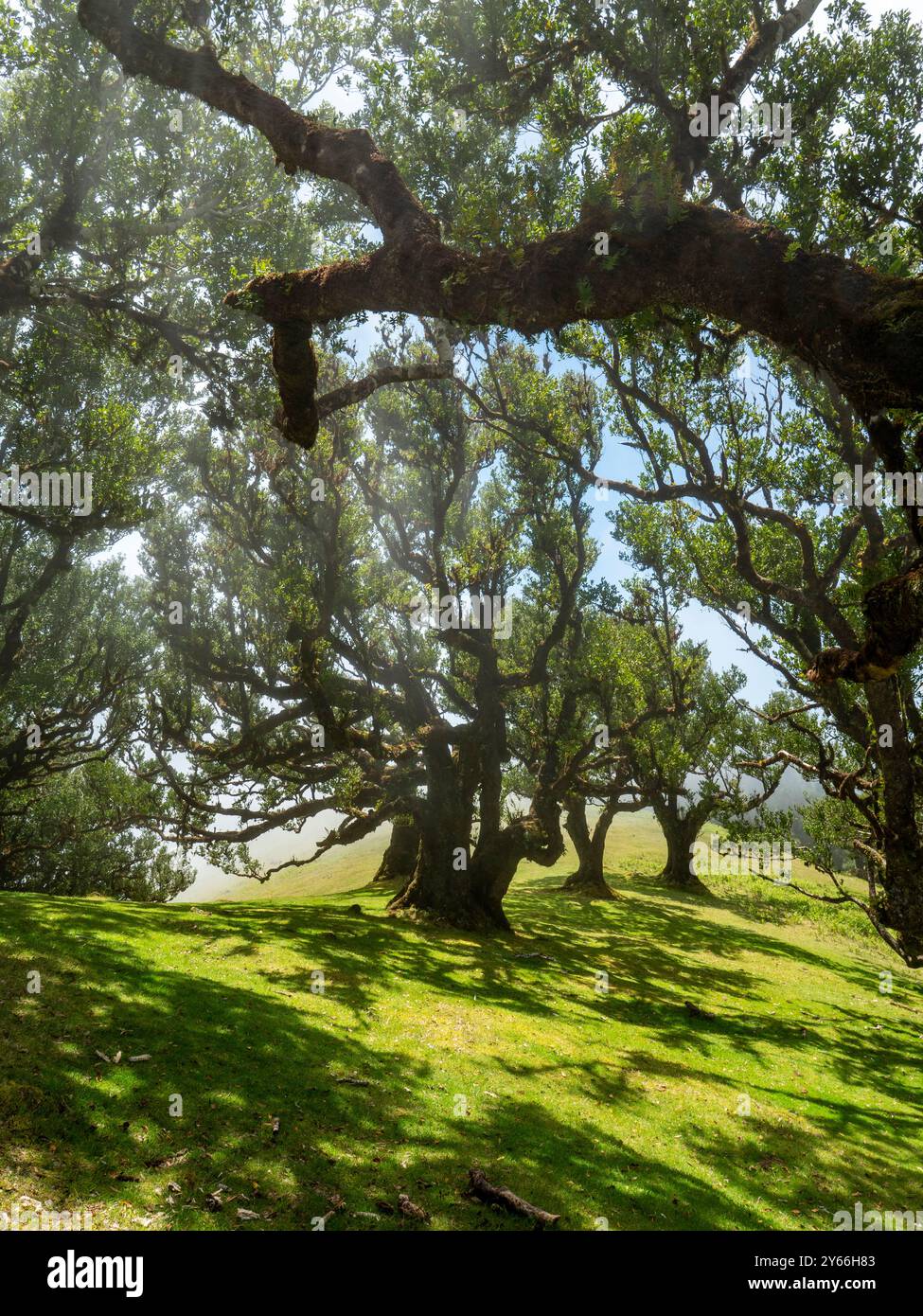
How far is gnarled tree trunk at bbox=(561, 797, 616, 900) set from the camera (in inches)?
1324

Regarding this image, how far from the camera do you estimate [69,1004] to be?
8.80 m

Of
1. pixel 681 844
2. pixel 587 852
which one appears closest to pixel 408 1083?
pixel 587 852

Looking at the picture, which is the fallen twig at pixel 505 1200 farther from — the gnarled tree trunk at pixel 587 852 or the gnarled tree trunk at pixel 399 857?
the gnarled tree trunk at pixel 587 852

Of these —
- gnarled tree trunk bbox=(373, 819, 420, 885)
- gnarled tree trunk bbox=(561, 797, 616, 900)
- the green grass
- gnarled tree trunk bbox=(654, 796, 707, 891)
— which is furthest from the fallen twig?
gnarled tree trunk bbox=(654, 796, 707, 891)

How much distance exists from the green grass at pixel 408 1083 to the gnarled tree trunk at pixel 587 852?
14534 millimetres

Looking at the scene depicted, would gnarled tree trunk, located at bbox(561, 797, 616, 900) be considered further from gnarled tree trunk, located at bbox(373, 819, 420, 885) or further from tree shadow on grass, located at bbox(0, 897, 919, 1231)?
tree shadow on grass, located at bbox(0, 897, 919, 1231)

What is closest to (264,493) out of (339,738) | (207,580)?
(207,580)

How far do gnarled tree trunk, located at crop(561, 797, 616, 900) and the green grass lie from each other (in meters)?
14.5

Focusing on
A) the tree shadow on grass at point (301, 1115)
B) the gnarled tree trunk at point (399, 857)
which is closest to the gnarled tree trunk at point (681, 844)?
the gnarled tree trunk at point (399, 857)

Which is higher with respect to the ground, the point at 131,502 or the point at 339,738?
the point at 131,502

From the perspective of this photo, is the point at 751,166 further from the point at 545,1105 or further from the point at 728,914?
the point at 728,914

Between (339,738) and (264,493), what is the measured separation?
917cm

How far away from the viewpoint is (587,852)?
34.6 meters

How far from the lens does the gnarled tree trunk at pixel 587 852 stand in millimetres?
33625
